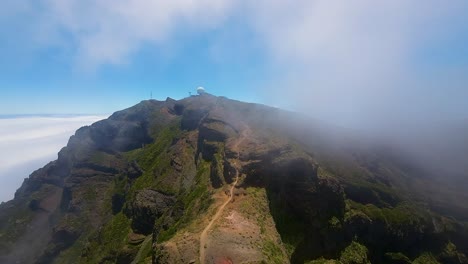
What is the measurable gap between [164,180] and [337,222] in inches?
4131

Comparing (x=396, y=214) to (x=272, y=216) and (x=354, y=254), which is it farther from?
(x=272, y=216)

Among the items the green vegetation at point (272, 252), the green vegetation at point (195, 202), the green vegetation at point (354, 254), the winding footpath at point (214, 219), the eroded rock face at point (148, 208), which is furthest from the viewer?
the eroded rock face at point (148, 208)

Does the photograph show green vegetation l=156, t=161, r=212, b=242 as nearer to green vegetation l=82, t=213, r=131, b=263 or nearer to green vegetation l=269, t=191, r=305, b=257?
green vegetation l=269, t=191, r=305, b=257

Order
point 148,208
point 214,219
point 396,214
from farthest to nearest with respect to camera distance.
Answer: point 148,208
point 396,214
point 214,219

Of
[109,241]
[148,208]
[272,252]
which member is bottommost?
[109,241]

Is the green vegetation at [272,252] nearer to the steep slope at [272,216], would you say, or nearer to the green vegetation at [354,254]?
the steep slope at [272,216]

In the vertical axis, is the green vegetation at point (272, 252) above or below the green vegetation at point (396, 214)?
above

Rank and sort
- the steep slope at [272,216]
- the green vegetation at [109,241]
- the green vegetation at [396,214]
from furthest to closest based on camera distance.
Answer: the green vegetation at [109,241], the green vegetation at [396,214], the steep slope at [272,216]

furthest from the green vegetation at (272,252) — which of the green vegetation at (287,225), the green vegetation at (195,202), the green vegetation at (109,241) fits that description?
the green vegetation at (109,241)

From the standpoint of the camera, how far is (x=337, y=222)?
395 feet

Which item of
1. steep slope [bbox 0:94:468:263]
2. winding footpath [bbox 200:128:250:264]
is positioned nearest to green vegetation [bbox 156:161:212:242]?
steep slope [bbox 0:94:468:263]

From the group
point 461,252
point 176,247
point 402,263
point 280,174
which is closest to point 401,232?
point 402,263

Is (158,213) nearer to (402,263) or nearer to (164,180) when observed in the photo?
(164,180)

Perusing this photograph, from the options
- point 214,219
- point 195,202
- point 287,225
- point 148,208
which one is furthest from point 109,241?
point 287,225
